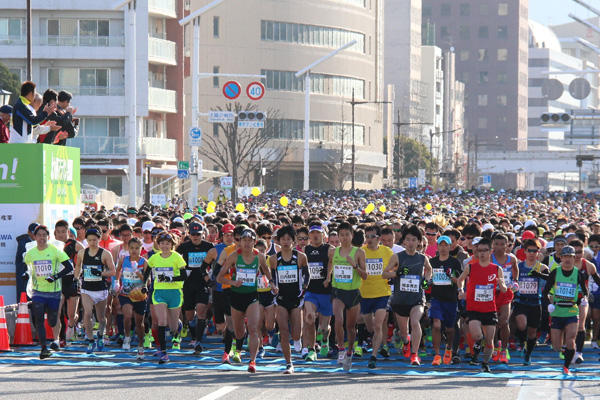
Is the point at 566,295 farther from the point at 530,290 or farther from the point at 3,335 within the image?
the point at 3,335

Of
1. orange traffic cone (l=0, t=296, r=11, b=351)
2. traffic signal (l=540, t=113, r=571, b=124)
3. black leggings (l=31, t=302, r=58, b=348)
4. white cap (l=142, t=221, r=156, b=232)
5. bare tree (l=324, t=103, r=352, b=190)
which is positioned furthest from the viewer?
bare tree (l=324, t=103, r=352, b=190)

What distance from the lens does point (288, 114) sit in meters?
99.6

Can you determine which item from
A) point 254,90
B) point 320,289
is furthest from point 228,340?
point 254,90

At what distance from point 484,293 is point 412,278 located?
3.18 ft

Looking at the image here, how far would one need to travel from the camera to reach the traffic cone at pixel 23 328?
17266 mm

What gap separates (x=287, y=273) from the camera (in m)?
15.0

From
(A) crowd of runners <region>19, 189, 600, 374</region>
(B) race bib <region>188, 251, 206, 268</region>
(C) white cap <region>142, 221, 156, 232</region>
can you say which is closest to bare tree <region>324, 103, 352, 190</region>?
(C) white cap <region>142, 221, 156, 232</region>

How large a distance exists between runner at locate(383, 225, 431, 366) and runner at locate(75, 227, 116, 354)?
4.01m

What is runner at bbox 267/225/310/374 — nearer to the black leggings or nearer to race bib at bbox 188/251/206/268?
race bib at bbox 188/251/206/268

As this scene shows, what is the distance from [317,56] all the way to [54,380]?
3470 inches

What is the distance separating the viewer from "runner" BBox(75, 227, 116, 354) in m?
16.6

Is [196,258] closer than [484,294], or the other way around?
[484,294]

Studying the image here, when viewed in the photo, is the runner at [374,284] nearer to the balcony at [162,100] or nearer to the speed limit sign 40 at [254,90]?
the speed limit sign 40 at [254,90]

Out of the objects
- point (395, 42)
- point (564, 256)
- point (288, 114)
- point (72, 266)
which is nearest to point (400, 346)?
point (564, 256)
